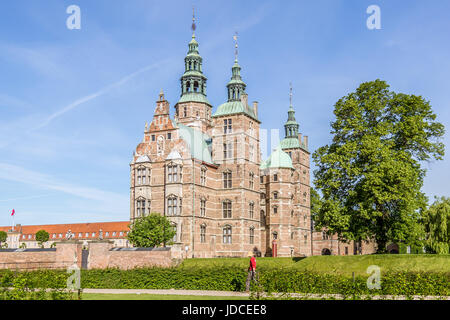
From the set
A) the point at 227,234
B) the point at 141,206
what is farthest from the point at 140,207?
the point at 227,234

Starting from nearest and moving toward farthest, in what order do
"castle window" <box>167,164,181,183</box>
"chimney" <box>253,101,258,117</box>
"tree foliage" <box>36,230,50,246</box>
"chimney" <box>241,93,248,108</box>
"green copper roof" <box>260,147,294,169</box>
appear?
"castle window" <box>167,164,181,183</box>, "chimney" <box>241,93,248,108</box>, "chimney" <box>253,101,258,117</box>, "green copper roof" <box>260,147,294,169</box>, "tree foliage" <box>36,230,50,246</box>

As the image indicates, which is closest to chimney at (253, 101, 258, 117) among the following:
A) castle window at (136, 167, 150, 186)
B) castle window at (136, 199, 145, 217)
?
castle window at (136, 167, 150, 186)

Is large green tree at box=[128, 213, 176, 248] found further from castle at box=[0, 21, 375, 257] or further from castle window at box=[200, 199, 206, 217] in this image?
castle window at box=[200, 199, 206, 217]

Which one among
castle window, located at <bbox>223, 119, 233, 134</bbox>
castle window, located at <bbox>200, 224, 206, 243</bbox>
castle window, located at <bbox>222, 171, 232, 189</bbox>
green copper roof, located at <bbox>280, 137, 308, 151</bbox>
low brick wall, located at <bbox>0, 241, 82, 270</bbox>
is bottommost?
low brick wall, located at <bbox>0, 241, 82, 270</bbox>

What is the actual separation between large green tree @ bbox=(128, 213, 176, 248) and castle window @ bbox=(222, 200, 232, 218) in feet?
33.9

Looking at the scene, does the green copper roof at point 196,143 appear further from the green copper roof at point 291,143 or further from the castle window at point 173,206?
the green copper roof at point 291,143

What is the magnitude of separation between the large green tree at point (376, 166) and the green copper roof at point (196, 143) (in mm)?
19897

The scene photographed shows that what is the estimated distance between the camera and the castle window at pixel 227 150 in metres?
58.7

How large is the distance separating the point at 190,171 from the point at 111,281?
2716 centimetres

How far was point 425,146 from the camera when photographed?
37344 millimetres

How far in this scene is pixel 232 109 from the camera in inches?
2349

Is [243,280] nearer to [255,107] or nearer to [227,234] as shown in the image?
[227,234]

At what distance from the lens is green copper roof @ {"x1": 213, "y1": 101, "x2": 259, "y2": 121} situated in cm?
5922
